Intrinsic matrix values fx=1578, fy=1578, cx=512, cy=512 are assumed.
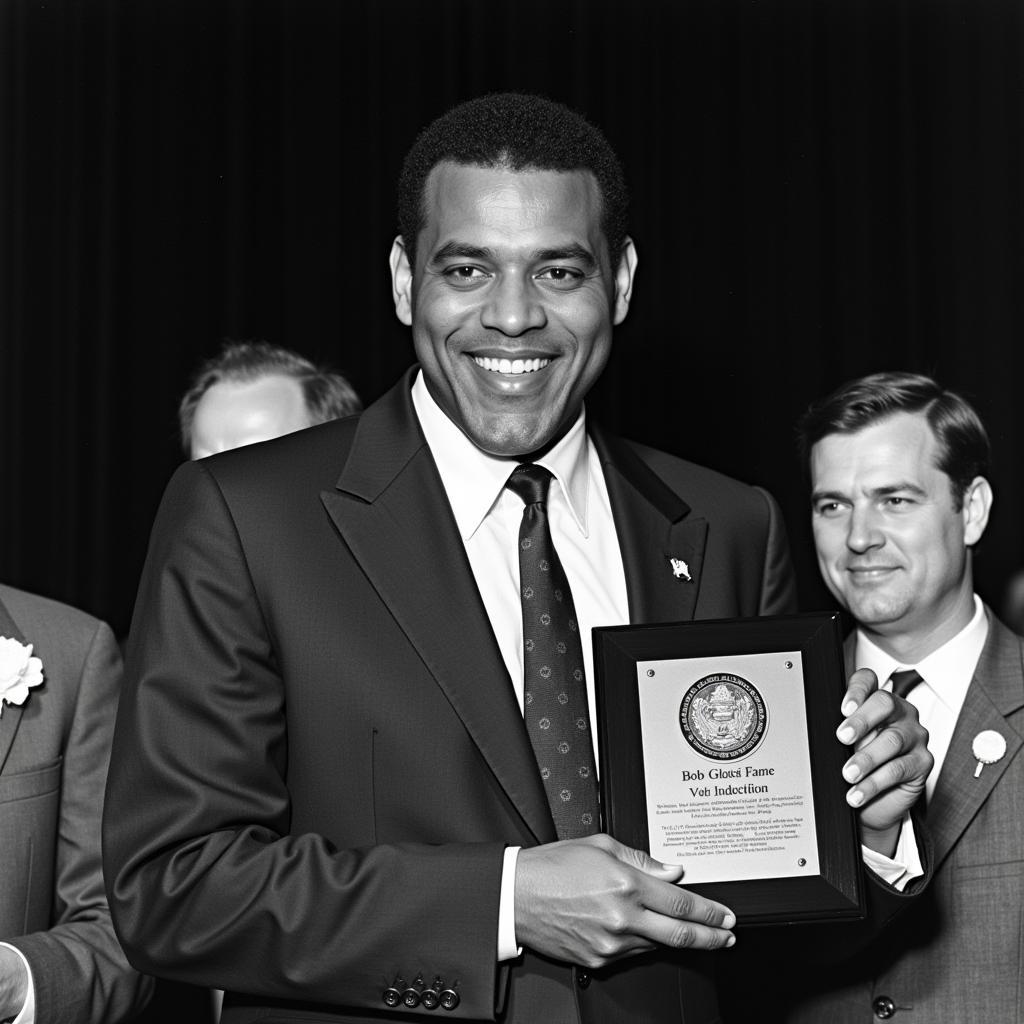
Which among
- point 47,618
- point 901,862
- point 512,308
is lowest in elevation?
point 901,862

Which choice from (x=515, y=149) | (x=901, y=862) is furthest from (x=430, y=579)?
(x=901, y=862)

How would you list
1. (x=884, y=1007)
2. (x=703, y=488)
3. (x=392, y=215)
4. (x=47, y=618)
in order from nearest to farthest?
(x=703, y=488) < (x=47, y=618) < (x=884, y=1007) < (x=392, y=215)

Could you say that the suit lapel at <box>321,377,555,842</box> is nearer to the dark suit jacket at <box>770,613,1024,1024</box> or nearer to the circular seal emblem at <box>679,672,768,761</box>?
the circular seal emblem at <box>679,672,768,761</box>

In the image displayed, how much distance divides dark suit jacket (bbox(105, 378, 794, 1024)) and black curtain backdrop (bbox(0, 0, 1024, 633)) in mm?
2752

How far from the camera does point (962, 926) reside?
289cm

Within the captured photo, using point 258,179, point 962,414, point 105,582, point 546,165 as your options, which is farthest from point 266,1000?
point 258,179

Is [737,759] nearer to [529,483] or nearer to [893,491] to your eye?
[529,483]

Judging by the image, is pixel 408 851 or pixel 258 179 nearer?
pixel 408 851

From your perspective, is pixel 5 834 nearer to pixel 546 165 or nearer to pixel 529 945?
pixel 529 945

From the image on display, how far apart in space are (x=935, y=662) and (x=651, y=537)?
1101mm

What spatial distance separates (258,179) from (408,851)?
132 inches

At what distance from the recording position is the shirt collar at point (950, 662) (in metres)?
3.21

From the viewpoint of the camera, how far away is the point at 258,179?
4.93 m

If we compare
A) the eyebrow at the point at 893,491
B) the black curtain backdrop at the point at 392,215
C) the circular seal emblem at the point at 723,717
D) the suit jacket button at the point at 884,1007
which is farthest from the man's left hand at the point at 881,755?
the black curtain backdrop at the point at 392,215
